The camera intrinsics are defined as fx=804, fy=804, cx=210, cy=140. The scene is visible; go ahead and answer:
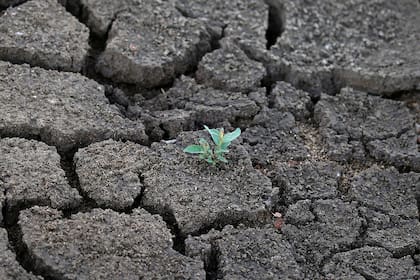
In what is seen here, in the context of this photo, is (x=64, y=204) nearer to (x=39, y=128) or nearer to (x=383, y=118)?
(x=39, y=128)

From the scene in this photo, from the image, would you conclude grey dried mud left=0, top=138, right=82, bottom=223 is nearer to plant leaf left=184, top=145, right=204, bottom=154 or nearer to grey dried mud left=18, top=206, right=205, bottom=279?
grey dried mud left=18, top=206, right=205, bottom=279

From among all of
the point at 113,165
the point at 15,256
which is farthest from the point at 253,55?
the point at 15,256

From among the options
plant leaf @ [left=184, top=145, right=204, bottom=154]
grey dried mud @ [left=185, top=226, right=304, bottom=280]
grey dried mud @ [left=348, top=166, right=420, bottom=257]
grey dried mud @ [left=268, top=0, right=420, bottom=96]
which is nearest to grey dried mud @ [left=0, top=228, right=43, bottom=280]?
grey dried mud @ [left=185, top=226, right=304, bottom=280]

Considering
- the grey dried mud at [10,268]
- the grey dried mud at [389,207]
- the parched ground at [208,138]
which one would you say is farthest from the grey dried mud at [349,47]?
the grey dried mud at [10,268]

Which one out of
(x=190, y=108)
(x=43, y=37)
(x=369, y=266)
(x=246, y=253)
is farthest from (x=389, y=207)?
(x=43, y=37)

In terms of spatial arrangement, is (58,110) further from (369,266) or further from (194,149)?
(369,266)

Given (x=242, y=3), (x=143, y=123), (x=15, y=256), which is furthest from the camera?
(x=242, y=3)

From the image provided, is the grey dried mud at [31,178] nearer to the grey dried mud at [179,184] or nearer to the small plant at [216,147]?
the grey dried mud at [179,184]
